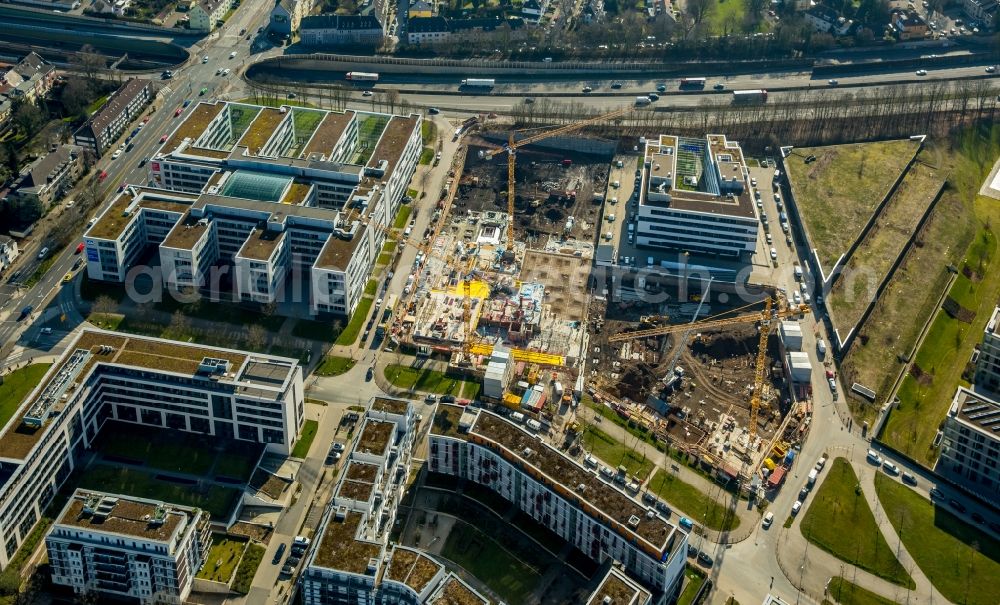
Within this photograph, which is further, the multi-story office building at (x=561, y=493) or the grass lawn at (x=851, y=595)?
the grass lawn at (x=851, y=595)

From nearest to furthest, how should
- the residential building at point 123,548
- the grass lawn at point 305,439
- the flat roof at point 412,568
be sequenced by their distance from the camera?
1. the flat roof at point 412,568
2. the residential building at point 123,548
3. the grass lawn at point 305,439

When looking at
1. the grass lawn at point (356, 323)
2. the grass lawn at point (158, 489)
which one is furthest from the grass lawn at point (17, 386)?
the grass lawn at point (356, 323)

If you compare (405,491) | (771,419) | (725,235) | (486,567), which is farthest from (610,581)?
(725,235)

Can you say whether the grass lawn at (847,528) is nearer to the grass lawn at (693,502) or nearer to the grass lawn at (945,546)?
the grass lawn at (945,546)

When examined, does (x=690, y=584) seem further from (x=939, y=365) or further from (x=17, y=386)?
(x=17, y=386)

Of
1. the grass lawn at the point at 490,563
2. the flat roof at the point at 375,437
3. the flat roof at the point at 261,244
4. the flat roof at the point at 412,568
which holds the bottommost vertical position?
the flat roof at the point at 412,568

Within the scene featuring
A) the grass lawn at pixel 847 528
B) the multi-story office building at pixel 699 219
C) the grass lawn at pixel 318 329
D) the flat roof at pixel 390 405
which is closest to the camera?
the grass lawn at pixel 847 528
